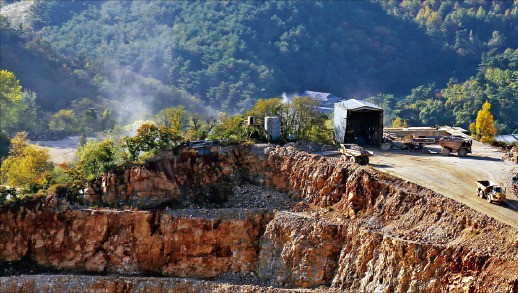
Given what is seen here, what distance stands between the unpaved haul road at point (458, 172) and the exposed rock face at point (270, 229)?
3.70 feet

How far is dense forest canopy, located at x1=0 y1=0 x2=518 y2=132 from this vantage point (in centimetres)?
12194

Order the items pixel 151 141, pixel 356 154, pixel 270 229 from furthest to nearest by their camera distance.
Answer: pixel 151 141
pixel 356 154
pixel 270 229

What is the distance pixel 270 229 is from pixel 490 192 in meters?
12.5

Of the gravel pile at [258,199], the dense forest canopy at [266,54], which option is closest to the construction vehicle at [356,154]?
the gravel pile at [258,199]

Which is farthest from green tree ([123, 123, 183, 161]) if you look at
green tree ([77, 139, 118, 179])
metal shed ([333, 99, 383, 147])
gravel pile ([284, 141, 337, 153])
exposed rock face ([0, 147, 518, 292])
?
metal shed ([333, 99, 383, 147])

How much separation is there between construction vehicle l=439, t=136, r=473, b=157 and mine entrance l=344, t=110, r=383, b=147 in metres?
4.43

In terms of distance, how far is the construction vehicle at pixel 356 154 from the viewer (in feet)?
193

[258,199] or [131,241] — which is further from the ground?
[258,199]

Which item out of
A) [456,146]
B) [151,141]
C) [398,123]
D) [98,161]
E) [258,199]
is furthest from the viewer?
[398,123]

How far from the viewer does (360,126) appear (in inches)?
2581

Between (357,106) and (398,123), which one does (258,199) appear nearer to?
(357,106)

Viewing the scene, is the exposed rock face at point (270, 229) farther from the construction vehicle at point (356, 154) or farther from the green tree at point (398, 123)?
the green tree at point (398, 123)

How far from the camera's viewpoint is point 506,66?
130875 mm

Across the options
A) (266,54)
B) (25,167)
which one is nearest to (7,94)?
(25,167)
